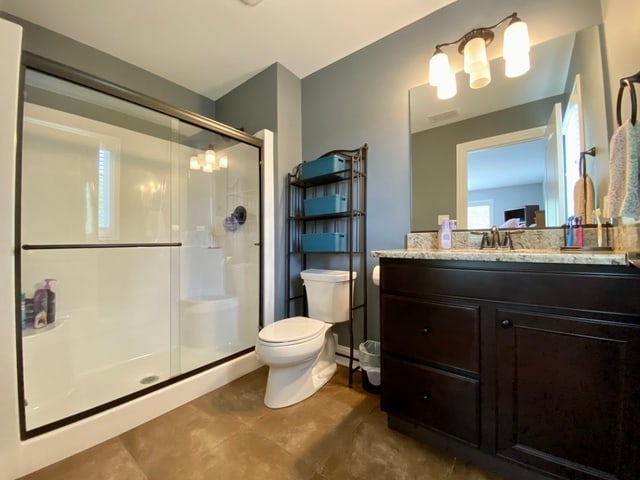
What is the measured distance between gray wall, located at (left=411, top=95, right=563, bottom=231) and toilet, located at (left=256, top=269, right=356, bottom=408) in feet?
2.32

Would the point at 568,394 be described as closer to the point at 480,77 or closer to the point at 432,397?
the point at 432,397

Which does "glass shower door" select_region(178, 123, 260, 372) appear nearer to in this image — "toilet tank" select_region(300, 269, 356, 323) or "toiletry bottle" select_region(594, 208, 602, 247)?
"toilet tank" select_region(300, 269, 356, 323)

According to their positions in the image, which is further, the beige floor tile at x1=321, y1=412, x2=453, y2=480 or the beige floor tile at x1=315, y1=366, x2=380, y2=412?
the beige floor tile at x1=315, y1=366, x2=380, y2=412

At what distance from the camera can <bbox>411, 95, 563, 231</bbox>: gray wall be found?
1.53 m

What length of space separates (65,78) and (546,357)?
2.35 meters

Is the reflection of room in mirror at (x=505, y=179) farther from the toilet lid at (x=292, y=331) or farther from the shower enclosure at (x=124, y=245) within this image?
the shower enclosure at (x=124, y=245)

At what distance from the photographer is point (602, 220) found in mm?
1224

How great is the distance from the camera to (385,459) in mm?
1167

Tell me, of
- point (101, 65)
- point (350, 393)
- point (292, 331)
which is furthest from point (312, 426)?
point (101, 65)

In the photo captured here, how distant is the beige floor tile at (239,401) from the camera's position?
1497mm

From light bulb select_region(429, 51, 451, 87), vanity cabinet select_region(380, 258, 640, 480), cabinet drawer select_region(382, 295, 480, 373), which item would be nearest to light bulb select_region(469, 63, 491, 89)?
light bulb select_region(429, 51, 451, 87)

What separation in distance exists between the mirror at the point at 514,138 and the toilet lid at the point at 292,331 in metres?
0.93

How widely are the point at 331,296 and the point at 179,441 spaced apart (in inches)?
43.9

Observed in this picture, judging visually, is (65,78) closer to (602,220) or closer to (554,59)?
(554,59)
